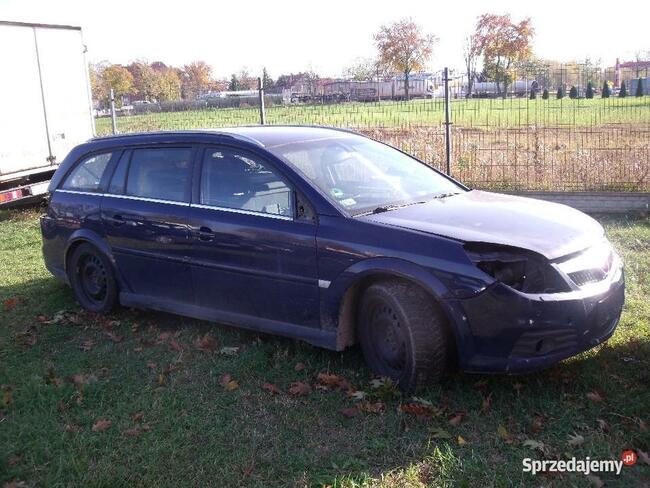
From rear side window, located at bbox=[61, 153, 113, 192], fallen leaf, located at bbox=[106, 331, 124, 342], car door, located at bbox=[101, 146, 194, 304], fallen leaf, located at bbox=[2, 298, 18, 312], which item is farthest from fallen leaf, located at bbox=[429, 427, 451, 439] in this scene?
fallen leaf, located at bbox=[2, 298, 18, 312]

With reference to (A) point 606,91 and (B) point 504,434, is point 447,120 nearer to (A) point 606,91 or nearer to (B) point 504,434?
(B) point 504,434

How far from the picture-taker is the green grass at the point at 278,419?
12.0 feet

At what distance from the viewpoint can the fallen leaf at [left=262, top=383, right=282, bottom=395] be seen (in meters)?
4.61

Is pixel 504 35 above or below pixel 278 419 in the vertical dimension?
above

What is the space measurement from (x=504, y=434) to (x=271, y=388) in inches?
61.1

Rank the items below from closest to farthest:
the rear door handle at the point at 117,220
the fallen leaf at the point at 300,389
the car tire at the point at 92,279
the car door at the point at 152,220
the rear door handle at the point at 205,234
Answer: the fallen leaf at the point at 300,389 < the rear door handle at the point at 205,234 < the car door at the point at 152,220 < the rear door handle at the point at 117,220 < the car tire at the point at 92,279

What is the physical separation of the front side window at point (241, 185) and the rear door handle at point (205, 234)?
201mm

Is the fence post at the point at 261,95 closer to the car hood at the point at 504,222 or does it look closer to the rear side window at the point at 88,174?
the rear side window at the point at 88,174

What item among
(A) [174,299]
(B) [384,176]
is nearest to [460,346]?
(B) [384,176]

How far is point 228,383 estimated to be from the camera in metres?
4.76

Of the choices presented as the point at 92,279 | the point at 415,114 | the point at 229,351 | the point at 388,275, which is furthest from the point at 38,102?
the point at 388,275

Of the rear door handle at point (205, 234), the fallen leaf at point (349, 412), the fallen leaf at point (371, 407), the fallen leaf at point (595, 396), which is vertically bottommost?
the fallen leaf at point (349, 412)

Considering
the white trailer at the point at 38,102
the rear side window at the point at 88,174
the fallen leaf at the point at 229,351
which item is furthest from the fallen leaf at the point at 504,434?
the white trailer at the point at 38,102

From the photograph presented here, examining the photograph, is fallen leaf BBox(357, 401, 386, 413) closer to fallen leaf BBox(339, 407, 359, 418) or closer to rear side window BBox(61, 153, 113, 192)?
fallen leaf BBox(339, 407, 359, 418)
